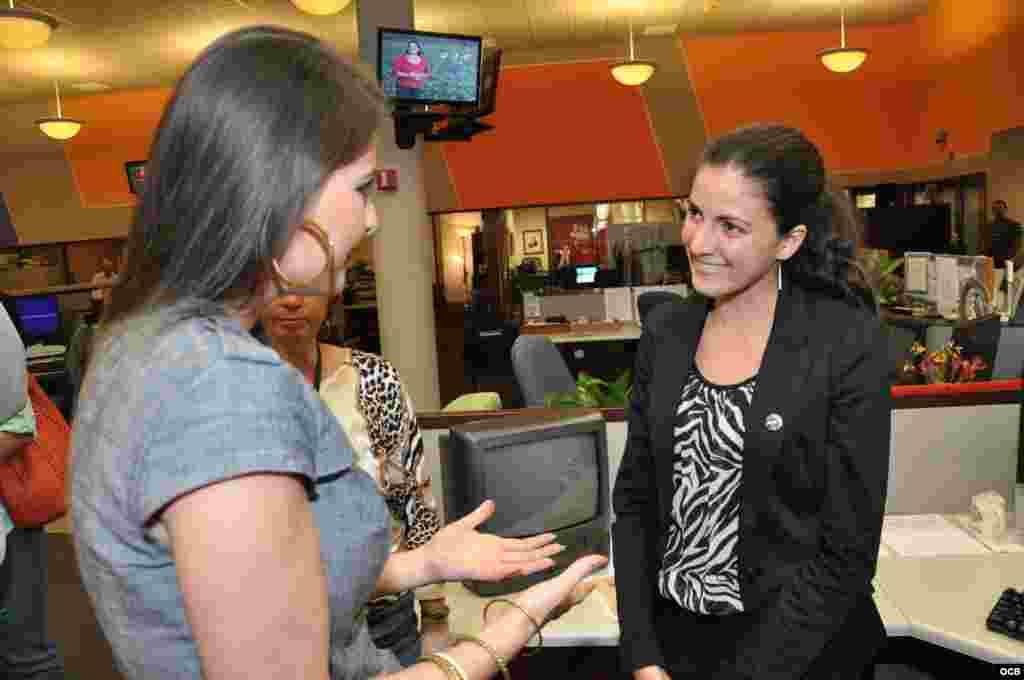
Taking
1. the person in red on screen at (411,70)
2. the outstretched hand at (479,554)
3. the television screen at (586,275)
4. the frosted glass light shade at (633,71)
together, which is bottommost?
the outstretched hand at (479,554)

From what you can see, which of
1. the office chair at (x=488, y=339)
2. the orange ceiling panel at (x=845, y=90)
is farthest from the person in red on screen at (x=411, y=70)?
the orange ceiling panel at (x=845, y=90)

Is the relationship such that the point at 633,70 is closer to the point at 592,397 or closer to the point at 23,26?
the point at 23,26

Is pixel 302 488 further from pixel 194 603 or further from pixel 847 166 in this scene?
pixel 847 166

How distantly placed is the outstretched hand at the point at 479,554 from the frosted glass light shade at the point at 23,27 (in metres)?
6.15

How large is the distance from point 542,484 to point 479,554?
3.03 feet

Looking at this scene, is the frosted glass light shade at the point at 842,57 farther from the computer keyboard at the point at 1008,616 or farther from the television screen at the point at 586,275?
the computer keyboard at the point at 1008,616

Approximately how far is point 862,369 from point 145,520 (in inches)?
43.0

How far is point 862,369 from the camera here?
1.33 metres

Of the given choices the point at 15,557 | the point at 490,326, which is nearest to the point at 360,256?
the point at 490,326

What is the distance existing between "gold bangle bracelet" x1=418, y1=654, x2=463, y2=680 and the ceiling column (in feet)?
15.9

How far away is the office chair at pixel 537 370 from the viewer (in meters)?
3.76

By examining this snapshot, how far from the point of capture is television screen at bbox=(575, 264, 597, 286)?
7.80m

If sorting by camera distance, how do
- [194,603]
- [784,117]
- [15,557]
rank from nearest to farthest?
[194,603], [15,557], [784,117]

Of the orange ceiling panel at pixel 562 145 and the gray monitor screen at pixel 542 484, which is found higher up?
the orange ceiling panel at pixel 562 145
